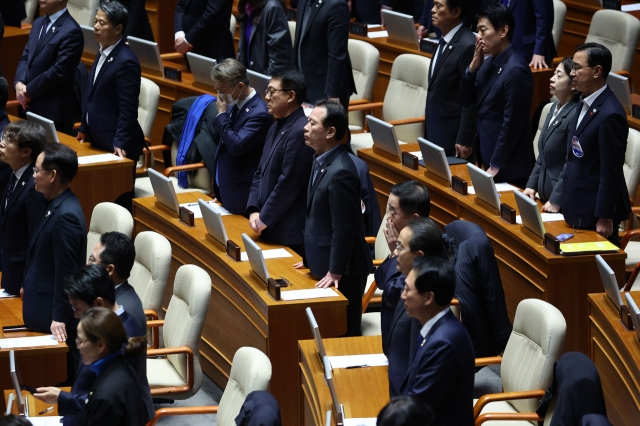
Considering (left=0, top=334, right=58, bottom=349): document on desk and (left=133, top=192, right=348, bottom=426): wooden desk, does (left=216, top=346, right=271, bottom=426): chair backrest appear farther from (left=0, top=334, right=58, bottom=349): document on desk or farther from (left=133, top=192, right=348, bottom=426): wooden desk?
(left=0, top=334, right=58, bottom=349): document on desk

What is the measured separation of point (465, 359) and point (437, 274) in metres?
0.27

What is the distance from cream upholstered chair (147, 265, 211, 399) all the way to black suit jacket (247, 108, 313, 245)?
625 mm

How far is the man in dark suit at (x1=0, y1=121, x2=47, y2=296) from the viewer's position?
5148 mm

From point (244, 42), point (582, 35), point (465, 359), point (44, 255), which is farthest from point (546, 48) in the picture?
point (465, 359)

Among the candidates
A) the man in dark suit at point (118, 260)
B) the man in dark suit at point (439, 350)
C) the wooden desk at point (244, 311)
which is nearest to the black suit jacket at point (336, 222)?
the wooden desk at point (244, 311)

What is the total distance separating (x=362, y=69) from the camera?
24.8 feet

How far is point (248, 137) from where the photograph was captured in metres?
5.73

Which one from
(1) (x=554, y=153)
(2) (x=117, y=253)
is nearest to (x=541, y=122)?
(1) (x=554, y=153)

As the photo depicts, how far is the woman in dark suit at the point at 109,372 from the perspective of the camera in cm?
344

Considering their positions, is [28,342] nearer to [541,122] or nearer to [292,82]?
[292,82]

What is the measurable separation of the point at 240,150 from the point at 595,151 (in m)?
1.75

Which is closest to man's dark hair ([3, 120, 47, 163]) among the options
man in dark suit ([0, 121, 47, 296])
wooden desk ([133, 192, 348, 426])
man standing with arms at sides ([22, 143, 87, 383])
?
man in dark suit ([0, 121, 47, 296])

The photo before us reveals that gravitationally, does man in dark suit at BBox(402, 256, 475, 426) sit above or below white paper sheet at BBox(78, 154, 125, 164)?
above

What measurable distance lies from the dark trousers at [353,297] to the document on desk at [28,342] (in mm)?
1242
